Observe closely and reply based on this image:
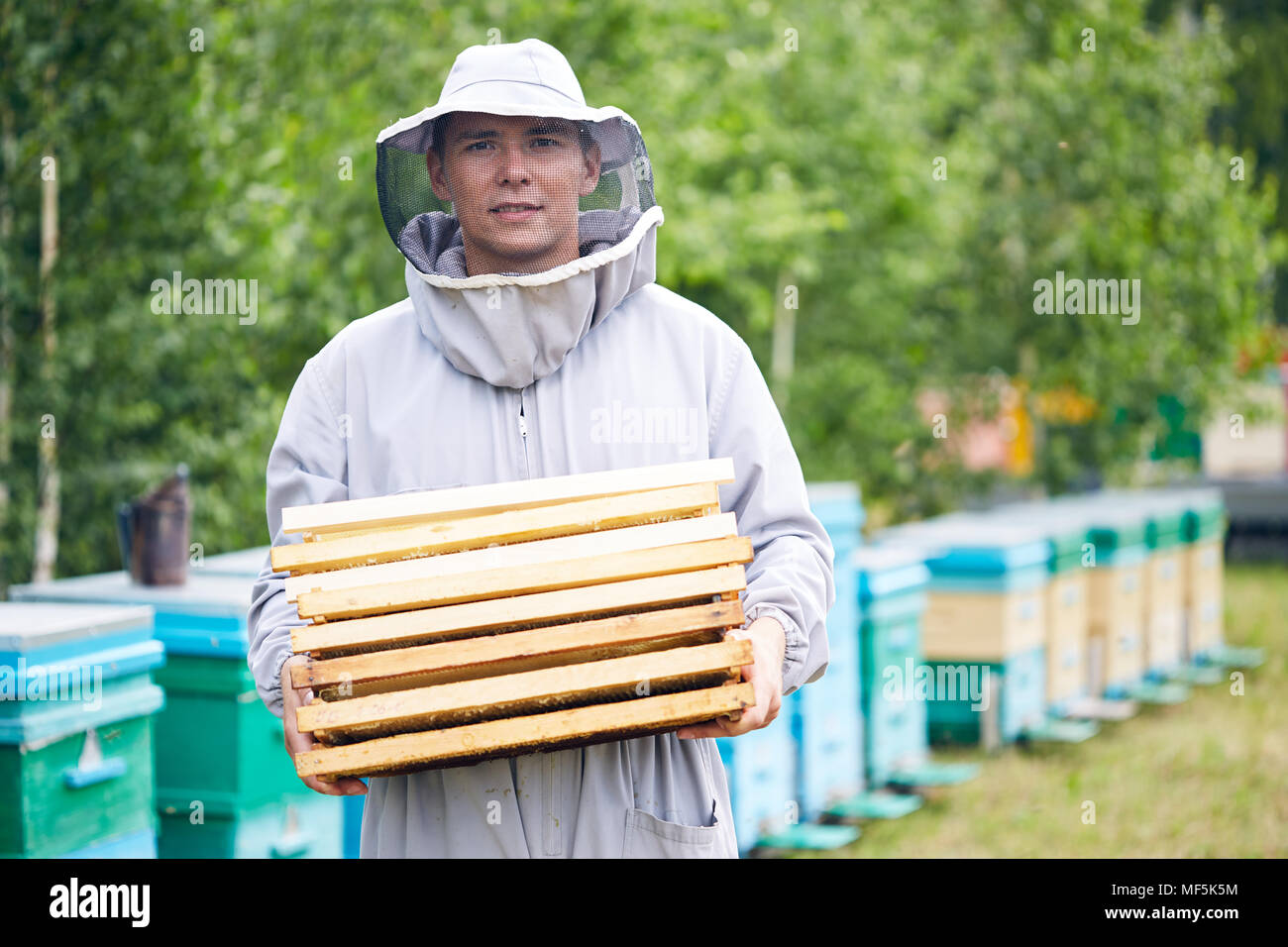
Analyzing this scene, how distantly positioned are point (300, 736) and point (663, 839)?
20.0 inches

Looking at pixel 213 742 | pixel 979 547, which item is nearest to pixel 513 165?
pixel 213 742

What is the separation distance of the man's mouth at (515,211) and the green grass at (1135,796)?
4007 millimetres

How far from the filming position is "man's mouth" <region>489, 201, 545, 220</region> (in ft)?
6.61

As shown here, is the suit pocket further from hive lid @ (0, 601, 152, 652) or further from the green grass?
the green grass

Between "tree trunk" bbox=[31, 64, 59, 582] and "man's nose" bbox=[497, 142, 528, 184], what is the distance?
12.6 feet

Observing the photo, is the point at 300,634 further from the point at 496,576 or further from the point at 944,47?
the point at 944,47

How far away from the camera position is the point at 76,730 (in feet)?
10.5

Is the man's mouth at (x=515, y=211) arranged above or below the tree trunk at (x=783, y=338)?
below

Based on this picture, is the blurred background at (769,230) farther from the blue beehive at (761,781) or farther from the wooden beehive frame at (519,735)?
the wooden beehive frame at (519,735)

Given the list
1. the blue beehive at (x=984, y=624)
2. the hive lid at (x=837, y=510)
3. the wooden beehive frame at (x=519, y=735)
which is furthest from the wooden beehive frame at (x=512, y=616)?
the blue beehive at (x=984, y=624)

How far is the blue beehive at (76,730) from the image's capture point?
3.07 meters

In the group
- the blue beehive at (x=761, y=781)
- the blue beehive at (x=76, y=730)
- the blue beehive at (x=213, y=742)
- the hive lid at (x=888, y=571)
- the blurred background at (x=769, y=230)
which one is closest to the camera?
the blue beehive at (x=76, y=730)

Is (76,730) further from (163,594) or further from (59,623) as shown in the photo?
(163,594)

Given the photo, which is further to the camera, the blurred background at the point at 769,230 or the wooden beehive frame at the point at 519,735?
the blurred background at the point at 769,230
